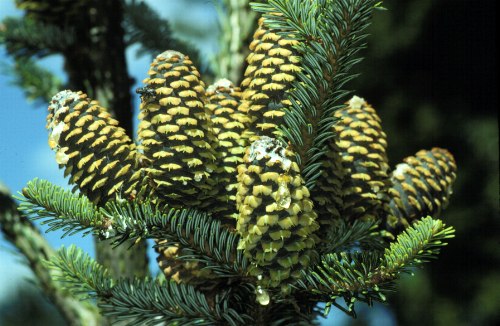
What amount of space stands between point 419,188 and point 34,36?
78cm

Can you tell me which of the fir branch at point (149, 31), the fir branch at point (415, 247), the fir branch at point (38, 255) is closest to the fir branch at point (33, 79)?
the fir branch at point (149, 31)

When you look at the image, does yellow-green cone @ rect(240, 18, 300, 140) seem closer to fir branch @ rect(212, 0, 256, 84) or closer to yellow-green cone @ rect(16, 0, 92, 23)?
fir branch @ rect(212, 0, 256, 84)

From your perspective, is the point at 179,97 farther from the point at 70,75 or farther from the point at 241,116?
the point at 70,75

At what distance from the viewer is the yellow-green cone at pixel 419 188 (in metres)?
0.74

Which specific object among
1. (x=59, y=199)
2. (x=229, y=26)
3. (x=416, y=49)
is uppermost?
(x=416, y=49)

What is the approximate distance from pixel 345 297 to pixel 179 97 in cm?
24

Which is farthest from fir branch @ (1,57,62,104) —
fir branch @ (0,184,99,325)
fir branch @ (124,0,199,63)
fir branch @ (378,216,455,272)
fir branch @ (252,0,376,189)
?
fir branch @ (378,216,455,272)

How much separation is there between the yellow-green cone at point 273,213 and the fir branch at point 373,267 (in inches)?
1.0

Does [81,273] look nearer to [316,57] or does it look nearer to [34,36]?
[316,57]

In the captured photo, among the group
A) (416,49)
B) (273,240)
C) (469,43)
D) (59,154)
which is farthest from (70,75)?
(469,43)

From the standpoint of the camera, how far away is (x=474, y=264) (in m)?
1.72

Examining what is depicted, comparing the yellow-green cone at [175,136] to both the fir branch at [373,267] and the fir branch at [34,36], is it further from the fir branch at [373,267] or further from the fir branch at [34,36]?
the fir branch at [34,36]

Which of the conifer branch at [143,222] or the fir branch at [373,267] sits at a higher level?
the conifer branch at [143,222]

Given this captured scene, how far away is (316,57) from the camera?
24.5 inches
